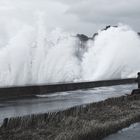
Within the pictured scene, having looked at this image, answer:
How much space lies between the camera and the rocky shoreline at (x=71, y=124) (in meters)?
14.9

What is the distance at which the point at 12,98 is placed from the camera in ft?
107

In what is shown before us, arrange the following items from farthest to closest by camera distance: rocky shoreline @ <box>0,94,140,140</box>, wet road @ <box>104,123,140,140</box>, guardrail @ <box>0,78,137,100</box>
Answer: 1. guardrail @ <box>0,78,137,100</box>
2. wet road @ <box>104,123,140,140</box>
3. rocky shoreline @ <box>0,94,140,140</box>

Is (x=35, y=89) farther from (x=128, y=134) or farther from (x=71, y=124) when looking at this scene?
(x=128, y=134)

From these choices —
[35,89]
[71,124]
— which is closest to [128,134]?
[71,124]

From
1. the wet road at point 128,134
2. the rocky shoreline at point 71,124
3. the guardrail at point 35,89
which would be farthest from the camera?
the guardrail at point 35,89

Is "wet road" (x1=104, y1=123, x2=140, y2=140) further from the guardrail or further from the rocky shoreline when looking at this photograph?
the guardrail

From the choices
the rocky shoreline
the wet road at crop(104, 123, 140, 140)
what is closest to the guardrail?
the rocky shoreline

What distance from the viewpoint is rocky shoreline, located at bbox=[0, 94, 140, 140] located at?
14.9 meters

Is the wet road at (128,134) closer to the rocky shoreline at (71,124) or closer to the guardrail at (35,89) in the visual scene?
the rocky shoreline at (71,124)

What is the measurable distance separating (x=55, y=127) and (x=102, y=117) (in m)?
3.80

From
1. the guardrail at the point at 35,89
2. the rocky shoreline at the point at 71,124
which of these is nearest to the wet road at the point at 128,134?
the rocky shoreline at the point at 71,124

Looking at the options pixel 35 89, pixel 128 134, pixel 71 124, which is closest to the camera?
pixel 128 134

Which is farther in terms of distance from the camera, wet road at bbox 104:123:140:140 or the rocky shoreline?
wet road at bbox 104:123:140:140

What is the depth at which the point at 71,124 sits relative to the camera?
55.9 feet
